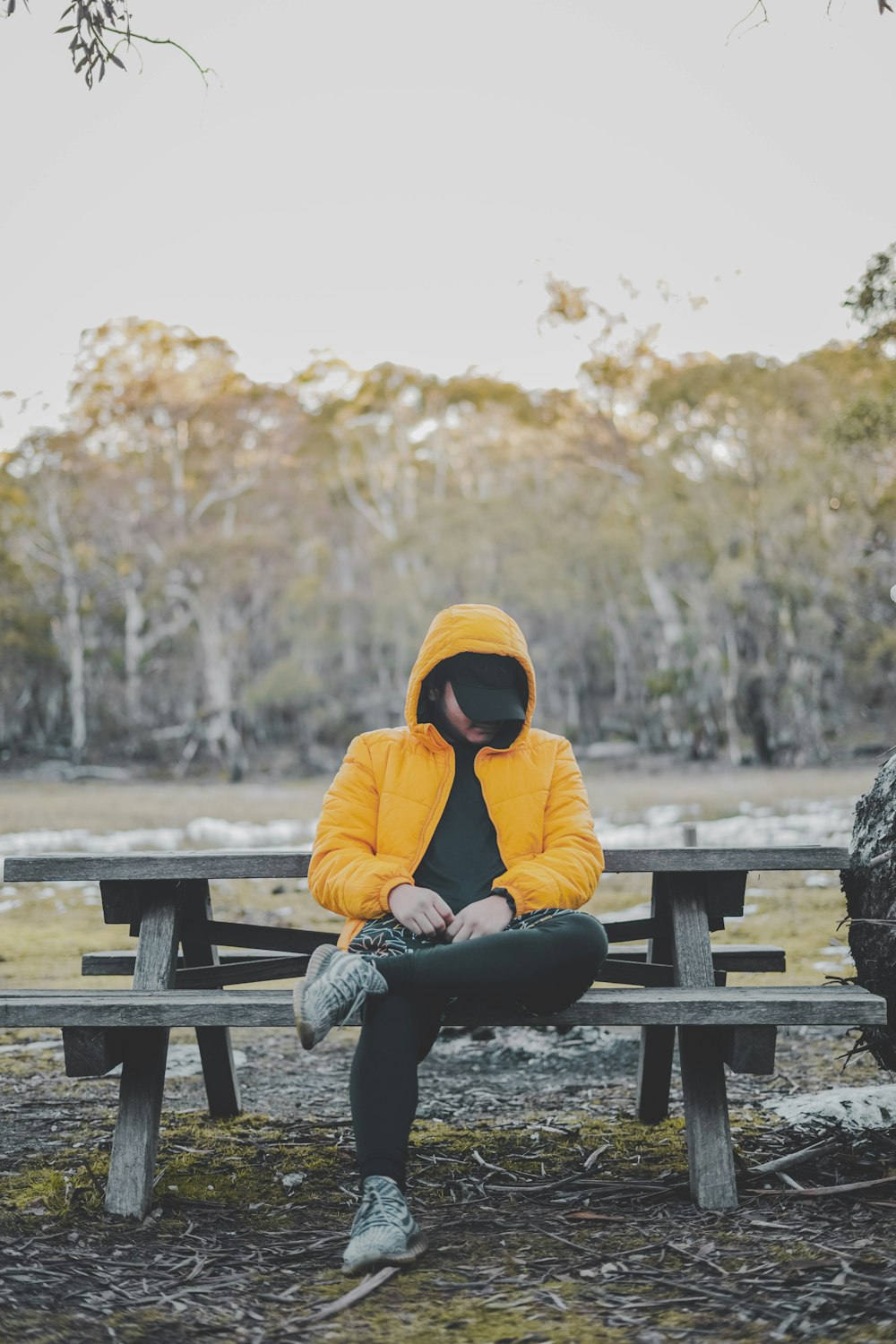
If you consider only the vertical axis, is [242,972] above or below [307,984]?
below

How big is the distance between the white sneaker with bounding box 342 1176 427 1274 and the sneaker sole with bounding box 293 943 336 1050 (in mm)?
313

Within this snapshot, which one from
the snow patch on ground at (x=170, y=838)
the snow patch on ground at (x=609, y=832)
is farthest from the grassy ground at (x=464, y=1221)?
the snow patch on ground at (x=170, y=838)

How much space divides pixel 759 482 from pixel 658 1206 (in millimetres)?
31852

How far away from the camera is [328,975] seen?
2.68 meters

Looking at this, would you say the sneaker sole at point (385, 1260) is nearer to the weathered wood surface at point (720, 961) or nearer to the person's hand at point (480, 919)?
the person's hand at point (480, 919)

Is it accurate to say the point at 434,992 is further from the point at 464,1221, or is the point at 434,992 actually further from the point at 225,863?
the point at 225,863

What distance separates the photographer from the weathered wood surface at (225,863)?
3145 millimetres

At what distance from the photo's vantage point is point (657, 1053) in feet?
12.0

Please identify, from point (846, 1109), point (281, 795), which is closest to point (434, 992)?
point (846, 1109)

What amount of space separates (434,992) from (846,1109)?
4.72ft

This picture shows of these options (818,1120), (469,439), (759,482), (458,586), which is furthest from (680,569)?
(818,1120)

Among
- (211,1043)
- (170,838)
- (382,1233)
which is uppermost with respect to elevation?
(211,1043)

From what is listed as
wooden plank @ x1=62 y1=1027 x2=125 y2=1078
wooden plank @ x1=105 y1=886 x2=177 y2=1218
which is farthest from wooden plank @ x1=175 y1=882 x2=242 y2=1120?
wooden plank @ x1=62 y1=1027 x2=125 y2=1078

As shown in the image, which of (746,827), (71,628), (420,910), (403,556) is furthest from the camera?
(403,556)
